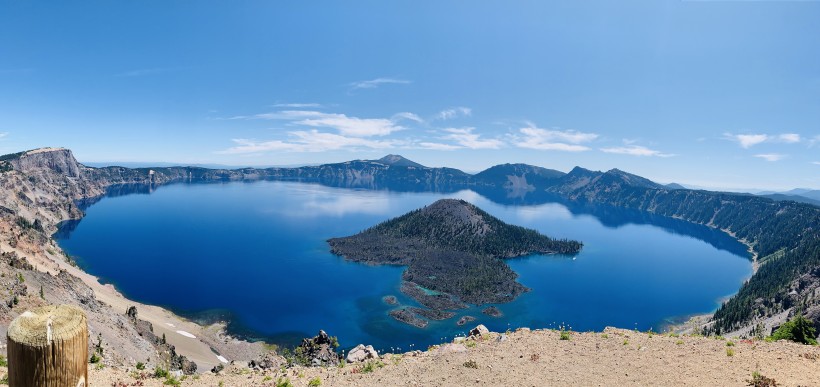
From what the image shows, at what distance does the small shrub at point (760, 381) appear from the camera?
18281 mm

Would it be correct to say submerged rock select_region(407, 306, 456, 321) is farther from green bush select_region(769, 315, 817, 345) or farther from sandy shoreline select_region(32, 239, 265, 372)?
green bush select_region(769, 315, 817, 345)

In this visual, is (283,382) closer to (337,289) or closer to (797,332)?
(797,332)

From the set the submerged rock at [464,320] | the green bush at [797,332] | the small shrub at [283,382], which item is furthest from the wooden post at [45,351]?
the submerged rock at [464,320]

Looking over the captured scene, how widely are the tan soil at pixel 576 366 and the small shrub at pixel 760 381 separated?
31 cm

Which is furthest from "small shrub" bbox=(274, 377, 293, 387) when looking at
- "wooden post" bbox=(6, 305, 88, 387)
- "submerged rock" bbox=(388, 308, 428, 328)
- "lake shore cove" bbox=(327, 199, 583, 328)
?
"lake shore cove" bbox=(327, 199, 583, 328)

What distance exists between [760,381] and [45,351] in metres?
26.3

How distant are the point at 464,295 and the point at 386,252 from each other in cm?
6036

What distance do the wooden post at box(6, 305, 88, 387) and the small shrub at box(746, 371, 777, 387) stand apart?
2577 cm

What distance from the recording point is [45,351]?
369 centimetres

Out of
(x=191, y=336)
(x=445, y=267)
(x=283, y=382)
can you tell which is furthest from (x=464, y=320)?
(x=283, y=382)

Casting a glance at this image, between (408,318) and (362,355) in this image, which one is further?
(408,318)

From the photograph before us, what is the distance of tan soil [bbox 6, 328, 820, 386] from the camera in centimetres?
2070

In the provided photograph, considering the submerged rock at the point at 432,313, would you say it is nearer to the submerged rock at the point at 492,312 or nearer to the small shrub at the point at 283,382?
the submerged rock at the point at 492,312

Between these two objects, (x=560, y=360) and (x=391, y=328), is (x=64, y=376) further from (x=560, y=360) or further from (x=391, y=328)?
(x=391, y=328)
